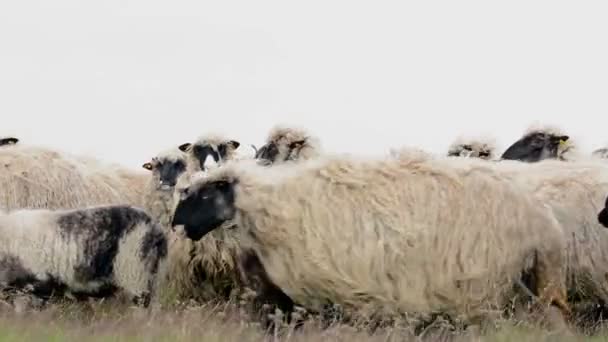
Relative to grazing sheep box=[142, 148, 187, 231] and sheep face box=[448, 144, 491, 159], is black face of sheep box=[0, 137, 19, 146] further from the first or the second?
sheep face box=[448, 144, 491, 159]

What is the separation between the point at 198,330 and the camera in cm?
799

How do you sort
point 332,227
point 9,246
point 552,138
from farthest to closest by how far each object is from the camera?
1. point 552,138
2. point 9,246
3. point 332,227

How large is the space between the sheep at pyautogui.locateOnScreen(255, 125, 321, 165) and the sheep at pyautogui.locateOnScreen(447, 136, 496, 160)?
3570mm

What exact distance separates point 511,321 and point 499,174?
1.63 m

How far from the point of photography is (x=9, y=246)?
10.4 meters

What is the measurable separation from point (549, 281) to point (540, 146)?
494 cm

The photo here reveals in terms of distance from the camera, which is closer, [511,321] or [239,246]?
[511,321]

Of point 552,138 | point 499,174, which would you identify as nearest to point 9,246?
point 499,174

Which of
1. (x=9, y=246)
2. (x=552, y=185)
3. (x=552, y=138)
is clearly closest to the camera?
(x=9, y=246)

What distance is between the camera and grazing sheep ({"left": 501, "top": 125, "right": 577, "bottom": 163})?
566 inches

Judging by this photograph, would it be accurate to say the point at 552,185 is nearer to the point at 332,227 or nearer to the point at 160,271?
the point at 332,227

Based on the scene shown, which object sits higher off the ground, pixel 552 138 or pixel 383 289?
pixel 552 138

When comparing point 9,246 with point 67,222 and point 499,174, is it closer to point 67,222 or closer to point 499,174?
point 67,222

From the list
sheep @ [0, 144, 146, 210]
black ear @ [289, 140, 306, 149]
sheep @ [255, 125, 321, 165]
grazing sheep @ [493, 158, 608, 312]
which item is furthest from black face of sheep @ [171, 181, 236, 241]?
sheep @ [0, 144, 146, 210]
